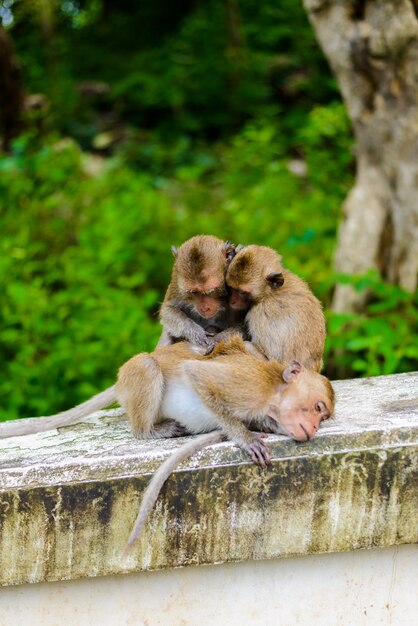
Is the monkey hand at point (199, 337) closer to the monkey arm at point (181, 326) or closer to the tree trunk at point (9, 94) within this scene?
the monkey arm at point (181, 326)

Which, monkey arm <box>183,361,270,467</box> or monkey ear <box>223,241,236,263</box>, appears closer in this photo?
monkey arm <box>183,361,270,467</box>

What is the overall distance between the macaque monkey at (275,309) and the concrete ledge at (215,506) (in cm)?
55

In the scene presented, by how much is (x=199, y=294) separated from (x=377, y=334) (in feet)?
8.35

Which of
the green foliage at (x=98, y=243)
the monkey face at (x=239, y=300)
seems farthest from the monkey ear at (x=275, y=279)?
the green foliage at (x=98, y=243)

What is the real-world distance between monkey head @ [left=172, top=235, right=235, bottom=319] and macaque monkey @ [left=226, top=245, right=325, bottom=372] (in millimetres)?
74

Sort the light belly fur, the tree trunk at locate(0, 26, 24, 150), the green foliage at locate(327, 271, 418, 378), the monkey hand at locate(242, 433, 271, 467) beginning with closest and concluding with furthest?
the monkey hand at locate(242, 433, 271, 467), the light belly fur, the green foliage at locate(327, 271, 418, 378), the tree trunk at locate(0, 26, 24, 150)

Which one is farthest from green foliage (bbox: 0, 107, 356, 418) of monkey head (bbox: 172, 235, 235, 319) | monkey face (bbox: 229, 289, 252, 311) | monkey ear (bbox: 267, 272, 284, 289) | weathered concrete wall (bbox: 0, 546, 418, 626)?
weathered concrete wall (bbox: 0, 546, 418, 626)

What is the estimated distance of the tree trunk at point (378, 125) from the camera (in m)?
6.07

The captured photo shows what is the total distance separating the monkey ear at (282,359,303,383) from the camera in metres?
3.09

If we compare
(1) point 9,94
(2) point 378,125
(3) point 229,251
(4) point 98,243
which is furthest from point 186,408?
(1) point 9,94

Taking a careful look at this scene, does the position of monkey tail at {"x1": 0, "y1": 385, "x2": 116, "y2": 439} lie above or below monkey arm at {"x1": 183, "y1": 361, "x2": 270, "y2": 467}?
below

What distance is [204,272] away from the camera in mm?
3621

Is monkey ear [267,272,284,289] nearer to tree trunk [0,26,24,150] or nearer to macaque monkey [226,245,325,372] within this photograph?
macaque monkey [226,245,325,372]

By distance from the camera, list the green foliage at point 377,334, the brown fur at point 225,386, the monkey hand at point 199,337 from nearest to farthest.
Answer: the brown fur at point 225,386 < the monkey hand at point 199,337 < the green foliage at point 377,334
